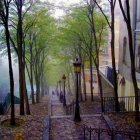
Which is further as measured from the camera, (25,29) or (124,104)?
(124,104)

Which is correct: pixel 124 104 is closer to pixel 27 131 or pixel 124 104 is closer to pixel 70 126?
pixel 70 126

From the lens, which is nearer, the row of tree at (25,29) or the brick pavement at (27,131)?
the brick pavement at (27,131)

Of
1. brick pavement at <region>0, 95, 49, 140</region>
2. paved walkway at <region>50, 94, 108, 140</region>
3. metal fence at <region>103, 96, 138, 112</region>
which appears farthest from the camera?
metal fence at <region>103, 96, 138, 112</region>

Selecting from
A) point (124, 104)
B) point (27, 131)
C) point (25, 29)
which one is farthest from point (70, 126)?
point (25, 29)

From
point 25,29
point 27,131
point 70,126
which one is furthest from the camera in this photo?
point 25,29

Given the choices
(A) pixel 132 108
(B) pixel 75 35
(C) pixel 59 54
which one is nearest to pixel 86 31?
(B) pixel 75 35

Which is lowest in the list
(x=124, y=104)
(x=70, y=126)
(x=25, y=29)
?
(x=124, y=104)

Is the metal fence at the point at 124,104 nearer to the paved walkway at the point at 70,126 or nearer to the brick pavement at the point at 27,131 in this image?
the paved walkway at the point at 70,126

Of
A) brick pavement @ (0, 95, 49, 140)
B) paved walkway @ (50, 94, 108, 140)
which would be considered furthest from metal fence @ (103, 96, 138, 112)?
brick pavement @ (0, 95, 49, 140)


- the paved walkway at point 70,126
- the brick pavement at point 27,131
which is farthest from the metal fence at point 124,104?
the brick pavement at point 27,131

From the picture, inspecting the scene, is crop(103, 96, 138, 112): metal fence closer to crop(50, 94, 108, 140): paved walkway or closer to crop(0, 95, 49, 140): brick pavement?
crop(50, 94, 108, 140): paved walkway

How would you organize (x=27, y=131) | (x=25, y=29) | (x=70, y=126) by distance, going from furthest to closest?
(x=25, y=29) → (x=70, y=126) → (x=27, y=131)

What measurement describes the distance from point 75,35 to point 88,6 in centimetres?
819

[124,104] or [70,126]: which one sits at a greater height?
[70,126]
